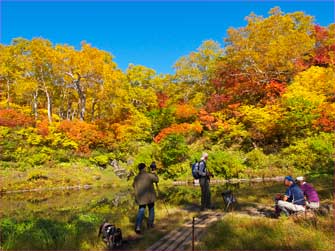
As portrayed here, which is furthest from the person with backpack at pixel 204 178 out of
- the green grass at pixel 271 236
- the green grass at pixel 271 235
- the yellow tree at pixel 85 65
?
the yellow tree at pixel 85 65

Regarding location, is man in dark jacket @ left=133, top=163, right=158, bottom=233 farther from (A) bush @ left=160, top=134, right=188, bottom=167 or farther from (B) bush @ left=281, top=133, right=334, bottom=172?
(A) bush @ left=160, top=134, right=188, bottom=167

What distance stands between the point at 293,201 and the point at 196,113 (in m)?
22.4

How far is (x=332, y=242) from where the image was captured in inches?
202

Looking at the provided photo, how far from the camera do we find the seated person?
6773 millimetres

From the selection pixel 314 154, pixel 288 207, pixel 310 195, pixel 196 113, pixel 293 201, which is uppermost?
pixel 196 113

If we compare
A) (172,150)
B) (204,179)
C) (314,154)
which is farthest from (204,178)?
(172,150)

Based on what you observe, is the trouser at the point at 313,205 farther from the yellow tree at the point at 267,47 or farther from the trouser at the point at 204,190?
the yellow tree at the point at 267,47

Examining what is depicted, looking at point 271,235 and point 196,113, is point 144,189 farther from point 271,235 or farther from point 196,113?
point 196,113

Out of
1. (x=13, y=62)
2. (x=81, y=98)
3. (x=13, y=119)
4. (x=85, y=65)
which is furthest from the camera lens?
(x=13, y=62)

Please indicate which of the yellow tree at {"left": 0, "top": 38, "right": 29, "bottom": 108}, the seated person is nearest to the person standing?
the seated person

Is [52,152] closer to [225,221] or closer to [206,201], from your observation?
[206,201]

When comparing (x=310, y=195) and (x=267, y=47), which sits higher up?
(x=267, y=47)

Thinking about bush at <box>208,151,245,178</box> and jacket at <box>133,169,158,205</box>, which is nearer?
jacket at <box>133,169,158,205</box>

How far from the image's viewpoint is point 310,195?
6.93 m
